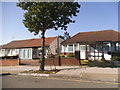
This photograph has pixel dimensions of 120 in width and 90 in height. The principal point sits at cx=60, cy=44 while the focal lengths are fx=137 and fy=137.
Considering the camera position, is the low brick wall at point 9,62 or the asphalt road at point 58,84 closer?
the asphalt road at point 58,84

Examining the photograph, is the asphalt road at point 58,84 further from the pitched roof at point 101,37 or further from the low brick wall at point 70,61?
the pitched roof at point 101,37

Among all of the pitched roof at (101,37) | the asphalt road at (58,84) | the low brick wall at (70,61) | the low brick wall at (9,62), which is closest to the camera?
the asphalt road at (58,84)

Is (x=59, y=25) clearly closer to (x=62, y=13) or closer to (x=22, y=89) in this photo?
(x=62, y=13)

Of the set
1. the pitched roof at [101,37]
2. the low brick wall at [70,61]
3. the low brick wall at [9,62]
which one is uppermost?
the pitched roof at [101,37]

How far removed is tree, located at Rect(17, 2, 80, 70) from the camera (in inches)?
458

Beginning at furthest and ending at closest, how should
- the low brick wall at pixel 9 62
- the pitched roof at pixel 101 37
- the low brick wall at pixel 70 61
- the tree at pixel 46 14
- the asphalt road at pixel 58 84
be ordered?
1. the low brick wall at pixel 9 62
2. the pitched roof at pixel 101 37
3. the low brick wall at pixel 70 61
4. the tree at pixel 46 14
5. the asphalt road at pixel 58 84

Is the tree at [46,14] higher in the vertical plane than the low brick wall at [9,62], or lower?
higher

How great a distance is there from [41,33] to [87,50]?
34.4 feet

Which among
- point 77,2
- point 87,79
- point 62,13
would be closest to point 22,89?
point 87,79

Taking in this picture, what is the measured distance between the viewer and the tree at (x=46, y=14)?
11.6m

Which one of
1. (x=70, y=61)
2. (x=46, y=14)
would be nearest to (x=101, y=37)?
(x=70, y=61)

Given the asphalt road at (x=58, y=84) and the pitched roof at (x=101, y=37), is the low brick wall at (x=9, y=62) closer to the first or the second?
the pitched roof at (x=101, y=37)

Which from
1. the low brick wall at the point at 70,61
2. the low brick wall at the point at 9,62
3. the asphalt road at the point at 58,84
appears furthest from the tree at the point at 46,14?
the low brick wall at the point at 9,62

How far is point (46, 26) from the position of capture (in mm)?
12812
